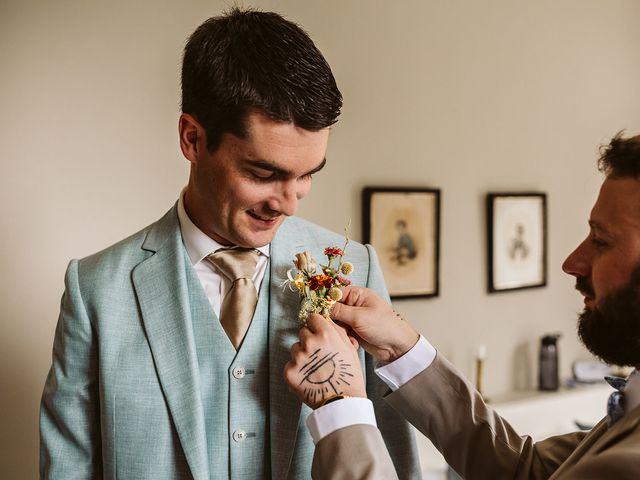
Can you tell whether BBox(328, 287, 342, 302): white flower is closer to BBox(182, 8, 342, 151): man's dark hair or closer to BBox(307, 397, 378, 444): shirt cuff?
BBox(307, 397, 378, 444): shirt cuff

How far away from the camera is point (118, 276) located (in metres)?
1.73

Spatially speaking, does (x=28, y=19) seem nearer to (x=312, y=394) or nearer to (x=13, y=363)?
(x=13, y=363)

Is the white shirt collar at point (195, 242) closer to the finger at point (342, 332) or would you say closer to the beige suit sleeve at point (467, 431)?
the finger at point (342, 332)

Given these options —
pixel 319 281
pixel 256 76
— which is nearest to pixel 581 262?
pixel 319 281

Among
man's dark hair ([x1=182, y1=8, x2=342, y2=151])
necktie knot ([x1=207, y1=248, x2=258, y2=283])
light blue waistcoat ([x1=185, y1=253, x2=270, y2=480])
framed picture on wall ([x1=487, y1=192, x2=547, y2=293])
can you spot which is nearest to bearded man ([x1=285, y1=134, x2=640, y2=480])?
light blue waistcoat ([x1=185, y1=253, x2=270, y2=480])

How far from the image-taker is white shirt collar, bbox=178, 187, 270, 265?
179 centimetres

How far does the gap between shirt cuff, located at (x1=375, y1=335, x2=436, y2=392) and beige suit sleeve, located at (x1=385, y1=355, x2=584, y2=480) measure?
2 cm

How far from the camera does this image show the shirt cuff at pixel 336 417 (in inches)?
64.2

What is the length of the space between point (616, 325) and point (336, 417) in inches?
26.0

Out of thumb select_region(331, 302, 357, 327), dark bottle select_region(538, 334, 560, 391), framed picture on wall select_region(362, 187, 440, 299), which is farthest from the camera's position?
dark bottle select_region(538, 334, 560, 391)

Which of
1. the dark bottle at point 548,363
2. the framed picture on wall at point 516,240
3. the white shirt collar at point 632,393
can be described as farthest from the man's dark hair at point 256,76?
the dark bottle at point 548,363

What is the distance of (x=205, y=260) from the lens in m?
1.82

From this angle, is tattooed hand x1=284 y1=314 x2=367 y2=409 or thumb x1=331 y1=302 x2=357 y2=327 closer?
tattooed hand x1=284 y1=314 x2=367 y2=409

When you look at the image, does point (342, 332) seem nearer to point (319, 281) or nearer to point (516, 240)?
point (319, 281)
